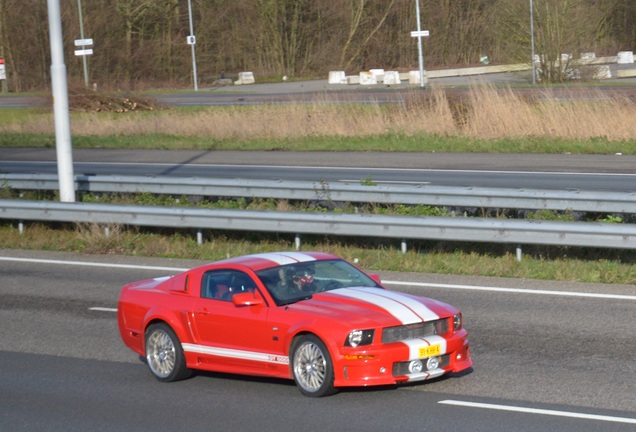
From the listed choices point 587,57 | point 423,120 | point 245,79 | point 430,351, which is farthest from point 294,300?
point 245,79

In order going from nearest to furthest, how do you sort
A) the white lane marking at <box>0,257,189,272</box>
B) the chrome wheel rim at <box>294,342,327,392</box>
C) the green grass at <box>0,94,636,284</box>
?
the chrome wheel rim at <box>294,342,327,392</box> < the green grass at <box>0,94,636,284</box> < the white lane marking at <box>0,257,189,272</box>

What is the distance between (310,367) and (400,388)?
819 mm

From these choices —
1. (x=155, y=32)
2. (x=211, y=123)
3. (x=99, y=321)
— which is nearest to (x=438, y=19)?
(x=155, y=32)

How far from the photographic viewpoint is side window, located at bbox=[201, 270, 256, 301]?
Result: 28.3ft

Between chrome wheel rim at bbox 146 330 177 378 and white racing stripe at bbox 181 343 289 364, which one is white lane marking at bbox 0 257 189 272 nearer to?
chrome wheel rim at bbox 146 330 177 378

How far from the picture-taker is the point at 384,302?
8156 millimetres

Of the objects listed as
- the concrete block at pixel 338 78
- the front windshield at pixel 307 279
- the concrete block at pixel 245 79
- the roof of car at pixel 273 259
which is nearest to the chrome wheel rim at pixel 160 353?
the roof of car at pixel 273 259

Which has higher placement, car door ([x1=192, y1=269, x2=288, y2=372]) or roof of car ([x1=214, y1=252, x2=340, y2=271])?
roof of car ([x1=214, y1=252, x2=340, y2=271])

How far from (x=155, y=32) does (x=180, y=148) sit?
1638 inches

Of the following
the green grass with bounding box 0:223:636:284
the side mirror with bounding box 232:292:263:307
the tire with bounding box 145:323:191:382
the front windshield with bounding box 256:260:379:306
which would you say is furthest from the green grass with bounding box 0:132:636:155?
the side mirror with bounding box 232:292:263:307

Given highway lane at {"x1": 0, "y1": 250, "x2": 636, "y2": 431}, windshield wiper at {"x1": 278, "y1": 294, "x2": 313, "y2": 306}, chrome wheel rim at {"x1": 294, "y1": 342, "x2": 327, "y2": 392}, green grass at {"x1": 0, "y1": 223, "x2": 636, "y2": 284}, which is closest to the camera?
highway lane at {"x1": 0, "y1": 250, "x2": 636, "y2": 431}

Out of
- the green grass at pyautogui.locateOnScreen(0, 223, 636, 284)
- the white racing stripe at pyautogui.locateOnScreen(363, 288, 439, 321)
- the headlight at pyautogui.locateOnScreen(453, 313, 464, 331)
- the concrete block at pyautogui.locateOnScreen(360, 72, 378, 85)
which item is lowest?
the green grass at pyautogui.locateOnScreen(0, 223, 636, 284)

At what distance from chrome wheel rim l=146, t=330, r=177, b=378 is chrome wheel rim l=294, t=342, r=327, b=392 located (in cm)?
135

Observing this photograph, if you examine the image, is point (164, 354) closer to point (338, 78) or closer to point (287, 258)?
point (287, 258)
